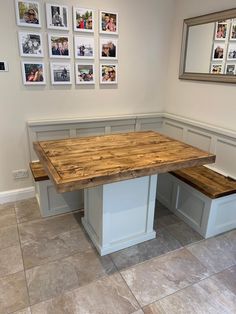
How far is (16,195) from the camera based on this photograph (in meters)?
2.81

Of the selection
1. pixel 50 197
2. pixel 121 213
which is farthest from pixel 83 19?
pixel 121 213

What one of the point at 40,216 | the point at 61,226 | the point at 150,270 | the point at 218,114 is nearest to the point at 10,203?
the point at 40,216

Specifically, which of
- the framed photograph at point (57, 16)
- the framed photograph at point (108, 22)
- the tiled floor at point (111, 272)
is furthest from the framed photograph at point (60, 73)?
the tiled floor at point (111, 272)

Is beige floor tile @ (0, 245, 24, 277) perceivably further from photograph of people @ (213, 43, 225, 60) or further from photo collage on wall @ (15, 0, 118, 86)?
photograph of people @ (213, 43, 225, 60)

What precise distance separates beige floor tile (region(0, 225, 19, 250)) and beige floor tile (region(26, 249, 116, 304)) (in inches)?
15.9

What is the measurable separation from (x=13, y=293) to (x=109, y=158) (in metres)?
1.12

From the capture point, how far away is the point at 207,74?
103 inches

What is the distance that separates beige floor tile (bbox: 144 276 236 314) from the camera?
5.12ft

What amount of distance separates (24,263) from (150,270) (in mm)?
971

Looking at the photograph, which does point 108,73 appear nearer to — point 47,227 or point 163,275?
point 47,227

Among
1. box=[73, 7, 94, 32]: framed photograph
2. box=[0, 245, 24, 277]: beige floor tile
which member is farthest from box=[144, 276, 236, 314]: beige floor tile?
box=[73, 7, 94, 32]: framed photograph

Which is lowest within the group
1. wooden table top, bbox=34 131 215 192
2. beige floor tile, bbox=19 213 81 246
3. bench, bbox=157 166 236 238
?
beige floor tile, bbox=19 213 81 246

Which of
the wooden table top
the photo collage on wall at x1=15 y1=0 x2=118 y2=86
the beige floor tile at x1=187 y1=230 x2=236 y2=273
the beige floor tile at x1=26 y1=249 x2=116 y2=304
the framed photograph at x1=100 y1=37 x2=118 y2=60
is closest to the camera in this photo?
the wooden table top

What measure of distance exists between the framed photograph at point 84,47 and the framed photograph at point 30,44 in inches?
14.7
